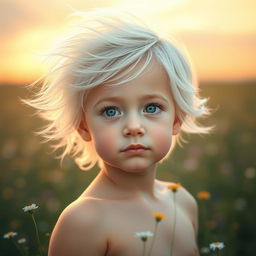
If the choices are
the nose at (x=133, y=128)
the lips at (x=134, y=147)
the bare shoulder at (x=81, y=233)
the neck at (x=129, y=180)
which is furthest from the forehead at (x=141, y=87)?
the bare shoulder at (x=81, y=233)

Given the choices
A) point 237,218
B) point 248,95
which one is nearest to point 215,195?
point 237,218

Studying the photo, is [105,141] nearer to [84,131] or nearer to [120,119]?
[120,119]

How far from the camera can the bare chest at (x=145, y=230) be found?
2.26 meters

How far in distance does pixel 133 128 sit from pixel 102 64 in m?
0.34

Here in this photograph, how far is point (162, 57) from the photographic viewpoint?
236 centimetres

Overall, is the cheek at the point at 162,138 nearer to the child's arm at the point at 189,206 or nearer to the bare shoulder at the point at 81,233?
the bare shoulder at the point at 81,233

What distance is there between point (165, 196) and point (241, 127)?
3.54 meters

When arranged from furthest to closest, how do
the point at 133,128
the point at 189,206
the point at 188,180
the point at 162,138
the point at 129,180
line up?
the point at 188,180
the point at 189,206
the point at 129,180
the point at 162,138
the point at 133,128

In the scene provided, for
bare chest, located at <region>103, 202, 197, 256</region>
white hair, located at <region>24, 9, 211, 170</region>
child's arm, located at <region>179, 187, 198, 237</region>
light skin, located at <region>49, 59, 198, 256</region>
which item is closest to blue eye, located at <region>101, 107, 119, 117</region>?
light skin, located at <region>49, 59, 198, 256</region>

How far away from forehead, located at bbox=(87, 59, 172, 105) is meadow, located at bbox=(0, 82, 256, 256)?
0.77 metres

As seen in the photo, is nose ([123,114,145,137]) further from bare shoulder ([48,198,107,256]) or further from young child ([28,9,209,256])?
bare shoulder ([48,198,107,256])

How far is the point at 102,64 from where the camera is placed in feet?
7.55

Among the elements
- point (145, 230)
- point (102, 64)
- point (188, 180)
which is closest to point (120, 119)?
point (102, 64)

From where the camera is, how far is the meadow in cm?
362
